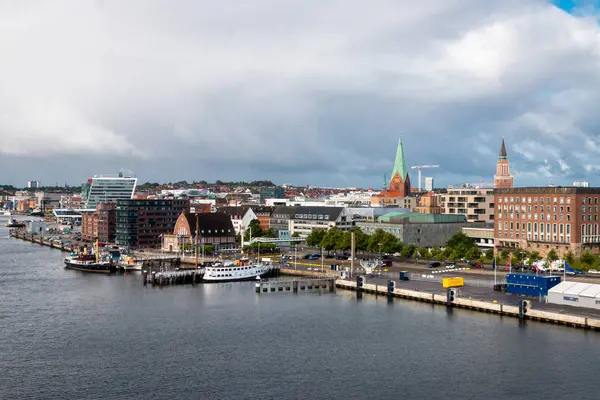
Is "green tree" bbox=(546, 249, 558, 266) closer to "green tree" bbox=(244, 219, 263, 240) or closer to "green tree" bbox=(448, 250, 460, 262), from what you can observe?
"green tree" bbox=(448, 250, 460, 262)

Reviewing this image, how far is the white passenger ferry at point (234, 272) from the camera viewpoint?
77.1m

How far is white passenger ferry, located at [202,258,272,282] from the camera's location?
7712 centimetres

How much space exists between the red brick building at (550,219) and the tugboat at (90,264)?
153ft

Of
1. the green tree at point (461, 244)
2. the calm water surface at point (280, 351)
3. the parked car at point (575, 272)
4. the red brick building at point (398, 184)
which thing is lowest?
the calm water surface at point (280, 351)

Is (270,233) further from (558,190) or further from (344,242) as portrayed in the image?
(558,190)

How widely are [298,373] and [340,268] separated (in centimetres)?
4058

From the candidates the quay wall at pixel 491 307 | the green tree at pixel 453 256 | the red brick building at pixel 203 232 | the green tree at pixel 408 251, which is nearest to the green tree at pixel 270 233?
the red brick building at pixel 203 232

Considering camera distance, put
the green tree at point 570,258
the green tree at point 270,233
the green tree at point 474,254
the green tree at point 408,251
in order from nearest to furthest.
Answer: the green tree at point 570,258
the green tree at point 474,254
the green tree at point 408,251
the green tree at point 270,233

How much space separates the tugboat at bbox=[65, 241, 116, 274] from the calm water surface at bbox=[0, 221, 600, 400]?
27.0 metres

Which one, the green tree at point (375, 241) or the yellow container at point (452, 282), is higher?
the green tree at point (375, 241)

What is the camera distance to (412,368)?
3947cm

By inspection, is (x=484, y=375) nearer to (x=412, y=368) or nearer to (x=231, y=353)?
(x=412, y=368)

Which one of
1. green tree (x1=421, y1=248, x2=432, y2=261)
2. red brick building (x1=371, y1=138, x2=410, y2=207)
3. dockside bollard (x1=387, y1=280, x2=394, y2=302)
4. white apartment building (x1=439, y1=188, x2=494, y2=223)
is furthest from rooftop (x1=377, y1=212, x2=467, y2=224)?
red brick building (x1=371, y1=138, x2=410, y2=207)

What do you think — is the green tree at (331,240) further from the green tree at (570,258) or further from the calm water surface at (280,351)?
the calm water surface at (280,351)
